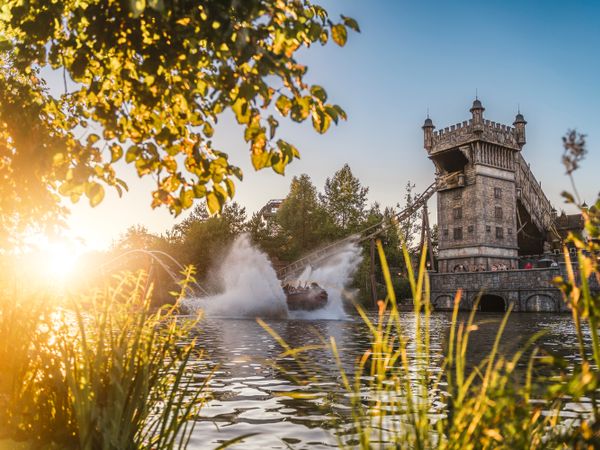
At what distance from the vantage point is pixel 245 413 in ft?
25.6

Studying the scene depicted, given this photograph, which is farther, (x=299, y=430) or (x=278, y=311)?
(x=278, y=311)

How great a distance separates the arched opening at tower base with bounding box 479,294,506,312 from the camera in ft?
184

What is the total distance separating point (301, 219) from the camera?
229 ft

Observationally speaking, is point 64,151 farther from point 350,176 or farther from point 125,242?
point 125,242

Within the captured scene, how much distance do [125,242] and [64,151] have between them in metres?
83.0

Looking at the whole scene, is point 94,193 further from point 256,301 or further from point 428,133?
point 428,133

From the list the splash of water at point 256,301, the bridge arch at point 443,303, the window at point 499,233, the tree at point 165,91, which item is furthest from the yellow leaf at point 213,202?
the window at point 499,233

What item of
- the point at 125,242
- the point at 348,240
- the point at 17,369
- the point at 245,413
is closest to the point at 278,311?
the point at 348,240

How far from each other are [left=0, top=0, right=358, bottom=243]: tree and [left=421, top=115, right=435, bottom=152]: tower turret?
186 feet

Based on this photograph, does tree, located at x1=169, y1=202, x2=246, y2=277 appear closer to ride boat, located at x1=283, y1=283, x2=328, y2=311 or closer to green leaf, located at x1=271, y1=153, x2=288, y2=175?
ride boat, located at x1=283, y1=283, x2=328, y2=311

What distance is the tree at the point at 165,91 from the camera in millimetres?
3229

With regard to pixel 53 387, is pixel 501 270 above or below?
above

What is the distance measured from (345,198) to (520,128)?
23.0 metres

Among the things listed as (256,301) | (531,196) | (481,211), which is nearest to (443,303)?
(481,211)
